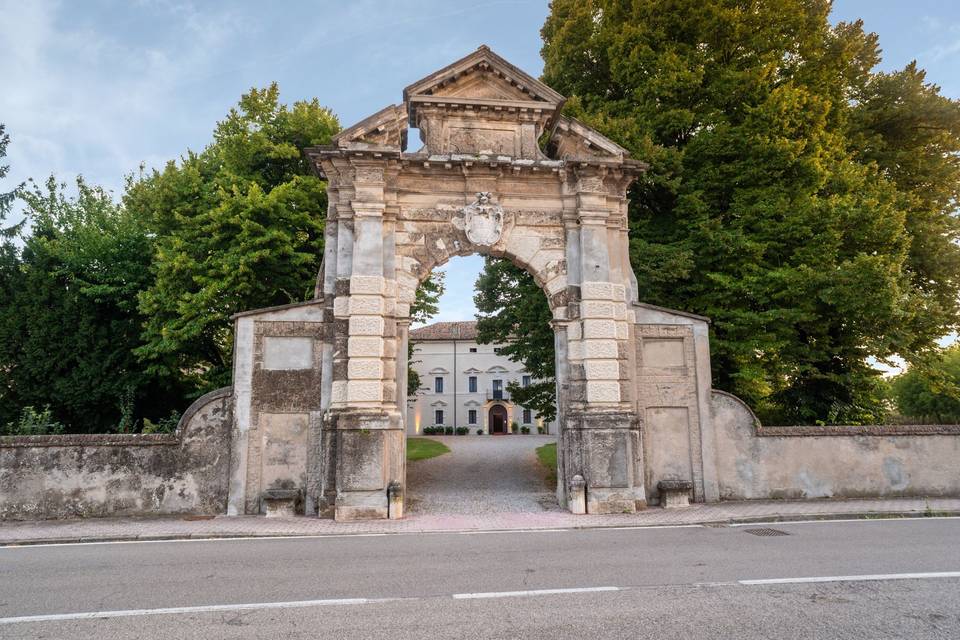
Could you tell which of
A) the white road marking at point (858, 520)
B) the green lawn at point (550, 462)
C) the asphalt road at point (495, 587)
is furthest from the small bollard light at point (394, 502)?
the white road marking at point (858, 520)

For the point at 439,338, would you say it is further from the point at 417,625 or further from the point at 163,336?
the point at 417,625

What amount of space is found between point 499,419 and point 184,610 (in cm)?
4807

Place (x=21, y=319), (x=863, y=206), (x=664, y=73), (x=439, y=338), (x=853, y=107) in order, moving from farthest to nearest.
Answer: (x=439, y=338)
(x=21, y=319)
(x=853, y=107)
(x=664, y=73)
(x=863, y=206)

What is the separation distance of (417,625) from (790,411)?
1486 cm

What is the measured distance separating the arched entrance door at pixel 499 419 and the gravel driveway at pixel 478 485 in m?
29.2

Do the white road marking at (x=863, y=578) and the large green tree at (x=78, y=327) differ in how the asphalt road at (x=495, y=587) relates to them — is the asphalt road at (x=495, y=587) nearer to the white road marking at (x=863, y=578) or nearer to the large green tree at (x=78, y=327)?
the white road marking at (x=863, y=578)

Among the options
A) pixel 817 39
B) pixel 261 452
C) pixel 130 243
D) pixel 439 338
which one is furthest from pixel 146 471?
pixel 439 338

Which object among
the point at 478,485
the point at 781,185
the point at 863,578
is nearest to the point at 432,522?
the point at 478,485

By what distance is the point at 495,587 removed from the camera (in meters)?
6.26

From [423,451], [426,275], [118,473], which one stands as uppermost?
[426,275]

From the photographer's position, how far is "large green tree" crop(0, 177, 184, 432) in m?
19.5

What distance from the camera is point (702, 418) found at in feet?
41.8

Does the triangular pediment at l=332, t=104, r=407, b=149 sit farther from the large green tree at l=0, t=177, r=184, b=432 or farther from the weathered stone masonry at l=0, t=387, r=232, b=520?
the large green tree at l=0, t=177, r=184, b=432

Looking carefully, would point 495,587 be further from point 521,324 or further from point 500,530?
point 521,324
